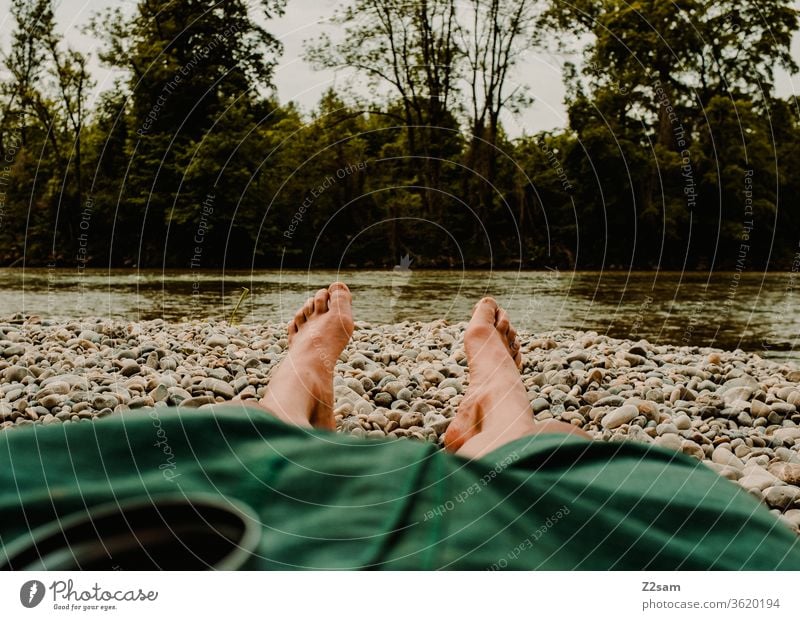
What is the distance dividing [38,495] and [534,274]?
15.2 ft

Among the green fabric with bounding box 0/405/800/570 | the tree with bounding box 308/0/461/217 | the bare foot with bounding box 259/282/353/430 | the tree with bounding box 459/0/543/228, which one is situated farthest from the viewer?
the tree with bounding box 459/0/543/228

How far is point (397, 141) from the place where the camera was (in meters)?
3.84

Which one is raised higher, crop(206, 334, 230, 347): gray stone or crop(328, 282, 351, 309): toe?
crop(328, 282, 351, 309): toe

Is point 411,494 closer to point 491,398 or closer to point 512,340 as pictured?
point 491,398

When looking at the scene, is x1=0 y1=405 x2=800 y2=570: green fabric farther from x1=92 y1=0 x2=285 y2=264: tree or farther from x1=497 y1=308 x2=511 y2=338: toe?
x1=92 y1=0 x2=285 y2=264: tree

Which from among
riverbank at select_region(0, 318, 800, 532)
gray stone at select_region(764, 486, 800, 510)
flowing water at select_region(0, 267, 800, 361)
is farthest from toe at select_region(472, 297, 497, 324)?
flowing water at select_region(0, 267, 800, 361)

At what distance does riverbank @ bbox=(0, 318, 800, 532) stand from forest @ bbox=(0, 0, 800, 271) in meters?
0.33

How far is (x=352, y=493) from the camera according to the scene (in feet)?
3.08

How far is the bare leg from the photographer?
3.80 feet

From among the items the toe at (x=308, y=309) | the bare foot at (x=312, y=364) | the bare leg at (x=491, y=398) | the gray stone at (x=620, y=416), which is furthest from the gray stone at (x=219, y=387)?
the gray stone at (x=620, y=416)

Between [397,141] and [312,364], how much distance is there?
259cm

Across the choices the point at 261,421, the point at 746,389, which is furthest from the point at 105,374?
the point at 746,389

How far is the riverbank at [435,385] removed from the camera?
1.38 meters
